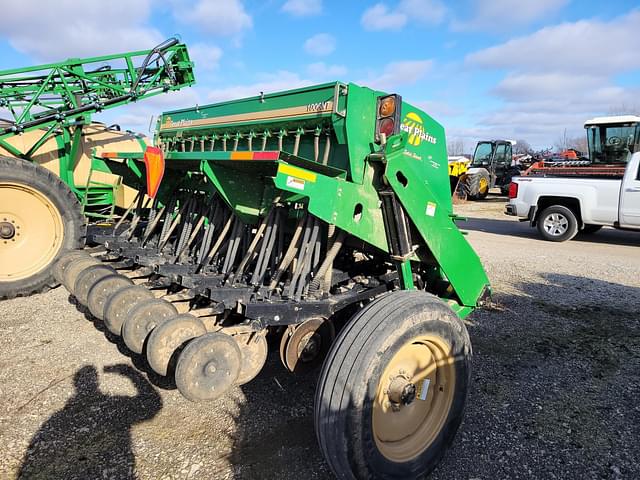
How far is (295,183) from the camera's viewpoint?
2.12 m

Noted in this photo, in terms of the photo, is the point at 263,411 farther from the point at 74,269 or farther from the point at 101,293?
the point at 74,269

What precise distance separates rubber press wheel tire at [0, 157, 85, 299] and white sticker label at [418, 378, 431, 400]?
4.12m

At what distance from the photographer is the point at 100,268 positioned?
3270 mm

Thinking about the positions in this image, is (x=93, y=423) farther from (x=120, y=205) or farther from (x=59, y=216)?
(x=120, y=205)

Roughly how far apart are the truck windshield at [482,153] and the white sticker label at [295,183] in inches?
734

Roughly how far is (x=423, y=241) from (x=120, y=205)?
5167 millimetres

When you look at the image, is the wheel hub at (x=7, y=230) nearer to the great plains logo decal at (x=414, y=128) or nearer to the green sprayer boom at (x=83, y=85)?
the green sprayer boom at (x=83, y=85)

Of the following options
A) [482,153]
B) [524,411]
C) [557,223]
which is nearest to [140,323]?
[524,411]

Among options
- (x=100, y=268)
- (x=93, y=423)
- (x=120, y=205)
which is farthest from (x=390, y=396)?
(x=120, y=205)

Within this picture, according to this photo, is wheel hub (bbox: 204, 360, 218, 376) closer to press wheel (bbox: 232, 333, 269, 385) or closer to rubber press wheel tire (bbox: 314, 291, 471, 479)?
press wheel (bbox: 232, 333, 269, 385)

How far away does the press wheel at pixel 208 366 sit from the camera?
6.66 feet

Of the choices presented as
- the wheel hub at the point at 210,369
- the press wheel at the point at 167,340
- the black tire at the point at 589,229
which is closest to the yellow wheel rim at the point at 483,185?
the black tire at the point at 589,229

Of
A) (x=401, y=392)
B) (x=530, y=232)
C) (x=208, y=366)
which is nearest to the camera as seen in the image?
(x=208, y=366)

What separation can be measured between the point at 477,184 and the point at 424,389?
16775mm
